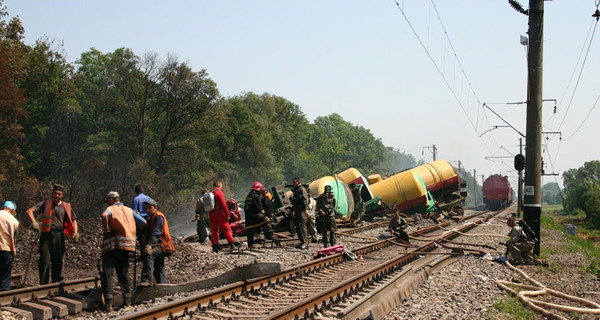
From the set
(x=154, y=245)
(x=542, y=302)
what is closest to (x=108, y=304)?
(x=154, y=245)

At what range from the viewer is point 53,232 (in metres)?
9.07

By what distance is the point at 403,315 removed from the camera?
7.18 metres

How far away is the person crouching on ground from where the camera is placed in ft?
27.2

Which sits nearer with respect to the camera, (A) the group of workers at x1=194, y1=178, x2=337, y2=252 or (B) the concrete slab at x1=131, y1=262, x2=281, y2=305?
(B) the concrete slab at x1=131, y1=262, x2=281, y2=305

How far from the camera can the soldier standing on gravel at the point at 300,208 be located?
14.4 meters

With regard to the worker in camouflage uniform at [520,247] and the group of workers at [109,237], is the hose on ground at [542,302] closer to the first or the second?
the worker in camouflage uniform at [520,247]

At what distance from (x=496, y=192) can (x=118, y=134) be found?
3540 centimetres

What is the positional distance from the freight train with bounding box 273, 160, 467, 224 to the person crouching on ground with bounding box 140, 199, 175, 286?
9402 mm

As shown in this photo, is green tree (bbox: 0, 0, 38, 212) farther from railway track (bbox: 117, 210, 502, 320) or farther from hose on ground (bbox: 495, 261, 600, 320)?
hose on ground (bbox: 495, 261, 600, 320)

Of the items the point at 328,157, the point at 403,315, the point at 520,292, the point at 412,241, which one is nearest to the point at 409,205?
the point at 412,241

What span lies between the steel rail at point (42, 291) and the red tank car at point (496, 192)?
50.5m

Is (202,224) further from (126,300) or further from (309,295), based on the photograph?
(309,295)

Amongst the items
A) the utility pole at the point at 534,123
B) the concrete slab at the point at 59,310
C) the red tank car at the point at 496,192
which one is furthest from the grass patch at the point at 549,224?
the concrete slab at the point at 59,310

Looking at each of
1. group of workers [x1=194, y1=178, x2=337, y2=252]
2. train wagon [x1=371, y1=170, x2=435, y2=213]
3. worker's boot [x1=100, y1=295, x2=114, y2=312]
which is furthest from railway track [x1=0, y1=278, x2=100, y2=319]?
train wagon [x1=371, y1=170, x2=435, y2=213]
